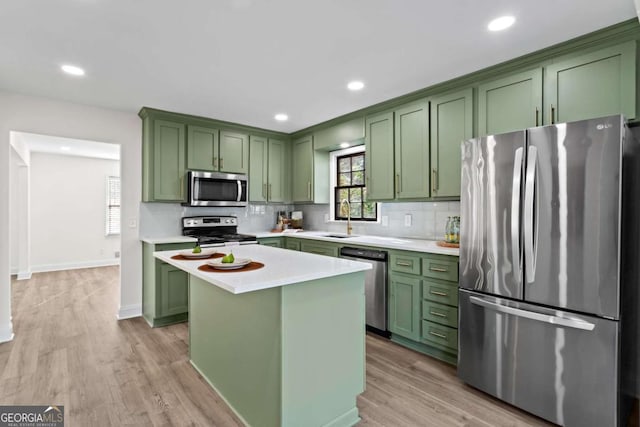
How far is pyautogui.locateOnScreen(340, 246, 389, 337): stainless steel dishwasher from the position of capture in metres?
3.14

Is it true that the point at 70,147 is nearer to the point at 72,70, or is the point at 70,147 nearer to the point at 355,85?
the point at 72,70

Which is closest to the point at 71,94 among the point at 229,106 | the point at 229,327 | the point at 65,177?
the point at 229,106

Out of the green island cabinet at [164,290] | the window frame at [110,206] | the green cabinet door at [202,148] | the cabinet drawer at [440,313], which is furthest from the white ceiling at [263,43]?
the window frame at [110,206]

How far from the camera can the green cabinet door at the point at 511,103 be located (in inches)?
94.3

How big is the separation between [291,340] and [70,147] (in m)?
6.36

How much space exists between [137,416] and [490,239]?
251 cm

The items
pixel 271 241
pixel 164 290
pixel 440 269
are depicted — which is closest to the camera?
pixel 440 269

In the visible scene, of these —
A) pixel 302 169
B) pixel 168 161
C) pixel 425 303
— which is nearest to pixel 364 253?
pixel 425 303

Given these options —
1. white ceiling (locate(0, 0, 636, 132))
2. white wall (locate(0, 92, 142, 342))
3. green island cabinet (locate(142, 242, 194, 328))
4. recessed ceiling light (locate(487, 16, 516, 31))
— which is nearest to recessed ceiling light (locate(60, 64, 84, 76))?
white ceiling (locate(0, 0, 636, 132))

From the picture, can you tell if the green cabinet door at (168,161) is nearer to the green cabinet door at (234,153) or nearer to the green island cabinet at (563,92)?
the green cabinet door at (234,153)

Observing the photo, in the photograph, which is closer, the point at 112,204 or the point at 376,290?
the point at 376,290

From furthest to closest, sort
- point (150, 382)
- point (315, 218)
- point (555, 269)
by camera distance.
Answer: point (315, 218) → point (150, 382) → point (555, 269)

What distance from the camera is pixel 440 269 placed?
8.81 feet

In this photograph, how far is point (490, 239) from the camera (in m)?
2.12
